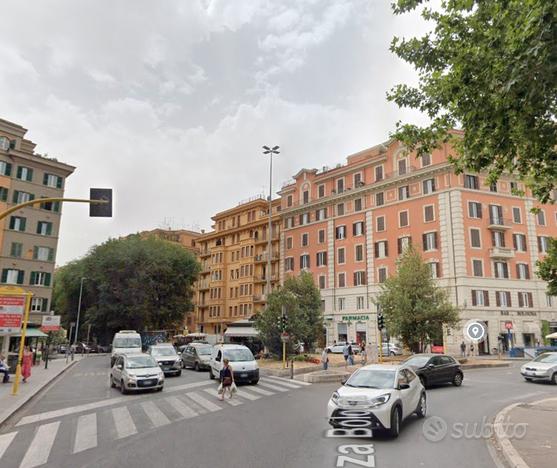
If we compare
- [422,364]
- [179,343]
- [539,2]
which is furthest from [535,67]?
[179,343]

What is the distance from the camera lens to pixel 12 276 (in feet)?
134

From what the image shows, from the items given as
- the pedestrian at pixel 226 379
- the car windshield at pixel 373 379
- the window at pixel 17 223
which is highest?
the window at pixel 17 223

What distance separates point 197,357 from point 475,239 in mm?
29323

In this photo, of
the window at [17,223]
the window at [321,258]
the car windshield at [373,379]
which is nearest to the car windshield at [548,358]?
the car windshield at [373,379]

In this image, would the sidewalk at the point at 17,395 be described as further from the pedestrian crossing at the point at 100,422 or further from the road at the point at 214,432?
the pedestrian crossing at the point at 100,422

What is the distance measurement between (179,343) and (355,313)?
81.9 feet

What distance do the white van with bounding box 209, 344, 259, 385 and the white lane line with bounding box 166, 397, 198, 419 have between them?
4.33 meters

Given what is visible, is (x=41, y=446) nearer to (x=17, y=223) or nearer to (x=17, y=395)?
(x=17, y=395)

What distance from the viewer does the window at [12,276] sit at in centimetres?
4025

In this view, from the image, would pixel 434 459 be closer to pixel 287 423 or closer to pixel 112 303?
pixel 287 423

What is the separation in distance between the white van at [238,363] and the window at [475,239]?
29593 mm

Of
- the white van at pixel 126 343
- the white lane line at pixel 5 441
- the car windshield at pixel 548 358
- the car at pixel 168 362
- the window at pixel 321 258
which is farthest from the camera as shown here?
the window at pixel 321 258

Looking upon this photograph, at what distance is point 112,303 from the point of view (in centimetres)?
5222

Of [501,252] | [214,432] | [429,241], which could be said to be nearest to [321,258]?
[429,241]
